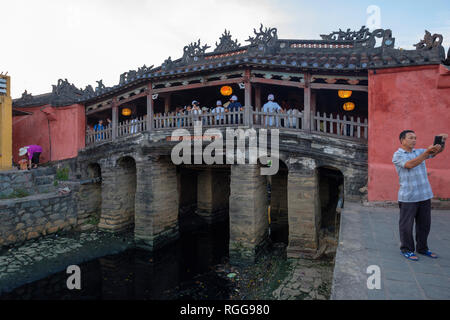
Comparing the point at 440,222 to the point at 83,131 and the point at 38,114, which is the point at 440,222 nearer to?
the point at 83,131

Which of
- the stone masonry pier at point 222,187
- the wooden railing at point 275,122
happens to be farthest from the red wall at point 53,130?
the wooden railing at point 275,122

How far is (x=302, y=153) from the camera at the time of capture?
8344 mm

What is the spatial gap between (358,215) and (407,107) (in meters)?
3.34

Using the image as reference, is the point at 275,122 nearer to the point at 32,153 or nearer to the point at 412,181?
the point at 412,181

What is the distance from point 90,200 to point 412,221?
42.0 ft

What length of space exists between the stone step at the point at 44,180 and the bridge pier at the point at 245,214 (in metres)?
9.03

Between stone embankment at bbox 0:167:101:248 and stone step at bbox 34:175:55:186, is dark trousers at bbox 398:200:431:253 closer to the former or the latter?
stone embankment at bbox 0:167:101:248

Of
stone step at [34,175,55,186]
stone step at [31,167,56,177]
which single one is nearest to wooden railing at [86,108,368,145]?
stone step at [34,175,55,186]

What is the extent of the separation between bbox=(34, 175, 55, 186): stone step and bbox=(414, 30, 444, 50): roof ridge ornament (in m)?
15.0

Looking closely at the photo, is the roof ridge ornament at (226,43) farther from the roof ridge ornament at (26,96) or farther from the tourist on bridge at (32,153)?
the roof ridge ornament at (26,96)

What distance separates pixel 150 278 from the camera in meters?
8.77

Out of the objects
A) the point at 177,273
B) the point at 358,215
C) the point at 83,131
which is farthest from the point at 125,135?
the point at 358,215

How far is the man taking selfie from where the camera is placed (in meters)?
3.79

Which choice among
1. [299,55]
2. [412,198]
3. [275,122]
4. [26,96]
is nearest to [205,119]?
[275,122]
